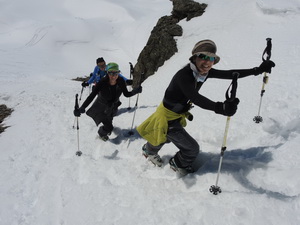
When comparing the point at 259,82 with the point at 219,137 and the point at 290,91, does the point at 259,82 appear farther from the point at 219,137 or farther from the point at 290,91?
the point at 219,137

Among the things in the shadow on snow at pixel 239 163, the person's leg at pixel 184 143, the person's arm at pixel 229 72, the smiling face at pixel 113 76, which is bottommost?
the shadow on snow at pixel 239 163

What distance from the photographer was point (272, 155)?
491 cm

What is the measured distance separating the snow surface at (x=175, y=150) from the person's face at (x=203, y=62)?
6.72 feet

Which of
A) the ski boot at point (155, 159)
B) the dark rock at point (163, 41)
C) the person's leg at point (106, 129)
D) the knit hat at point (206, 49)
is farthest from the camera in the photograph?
the dark rock at point (163, 41)

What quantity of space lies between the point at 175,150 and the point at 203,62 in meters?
2.74

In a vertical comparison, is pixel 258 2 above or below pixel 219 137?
above

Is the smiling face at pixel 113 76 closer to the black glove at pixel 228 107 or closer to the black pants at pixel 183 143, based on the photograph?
the black pants at pixel 183 143

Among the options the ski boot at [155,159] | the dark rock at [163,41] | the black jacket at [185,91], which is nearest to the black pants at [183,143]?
the black jacket at [185,91]

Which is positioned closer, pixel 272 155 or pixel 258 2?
pixel 272 155

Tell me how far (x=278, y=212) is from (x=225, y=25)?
11114mm

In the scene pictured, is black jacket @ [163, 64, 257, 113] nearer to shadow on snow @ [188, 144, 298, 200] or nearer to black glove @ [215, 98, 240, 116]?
black glove @ [215, 98, 240, 116]

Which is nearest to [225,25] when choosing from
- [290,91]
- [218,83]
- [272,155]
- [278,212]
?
[218,83]

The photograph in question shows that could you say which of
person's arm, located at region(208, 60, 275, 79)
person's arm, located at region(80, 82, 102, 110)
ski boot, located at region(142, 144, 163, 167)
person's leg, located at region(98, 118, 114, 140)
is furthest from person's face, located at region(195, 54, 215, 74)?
person's leg, located at region(98, 118, 114, 140)

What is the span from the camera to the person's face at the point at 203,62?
4.00m
